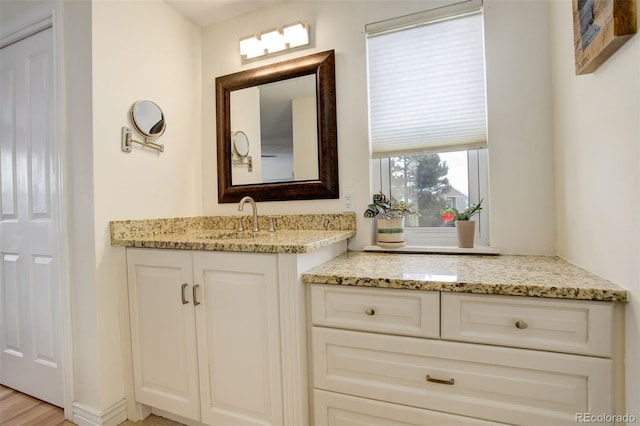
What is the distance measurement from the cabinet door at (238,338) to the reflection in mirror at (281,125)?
2.57 feet

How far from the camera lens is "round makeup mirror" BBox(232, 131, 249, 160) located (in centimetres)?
207

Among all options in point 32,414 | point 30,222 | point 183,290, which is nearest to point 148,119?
point 30,222

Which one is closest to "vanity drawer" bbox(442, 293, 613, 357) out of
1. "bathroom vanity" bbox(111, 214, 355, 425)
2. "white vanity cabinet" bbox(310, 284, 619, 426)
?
"white vanity cabinet" bbox(310, 284, 619, 426)

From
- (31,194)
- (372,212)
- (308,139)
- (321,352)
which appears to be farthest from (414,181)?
(31,194)

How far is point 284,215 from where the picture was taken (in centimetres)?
193

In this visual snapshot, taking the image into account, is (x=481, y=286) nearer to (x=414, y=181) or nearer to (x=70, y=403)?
(x=414, y=181)

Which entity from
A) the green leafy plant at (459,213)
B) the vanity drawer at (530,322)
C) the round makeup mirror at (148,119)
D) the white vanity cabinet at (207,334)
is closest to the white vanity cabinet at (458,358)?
the vanity drawer at (530,322)

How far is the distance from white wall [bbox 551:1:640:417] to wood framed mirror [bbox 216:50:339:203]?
42.1 inches

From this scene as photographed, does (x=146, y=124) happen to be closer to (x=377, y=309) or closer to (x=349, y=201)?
(x=349, y=201)

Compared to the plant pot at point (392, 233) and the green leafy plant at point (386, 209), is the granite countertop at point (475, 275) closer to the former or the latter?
the plant pot at point (392, 233)

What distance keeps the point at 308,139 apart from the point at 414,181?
678 millimetres

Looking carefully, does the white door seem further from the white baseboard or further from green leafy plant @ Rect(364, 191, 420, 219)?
green leafy plant @ Rect(364, 191, 420, 219)

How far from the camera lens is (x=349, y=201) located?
1.79 meters

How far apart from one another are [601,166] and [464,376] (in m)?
0.82
